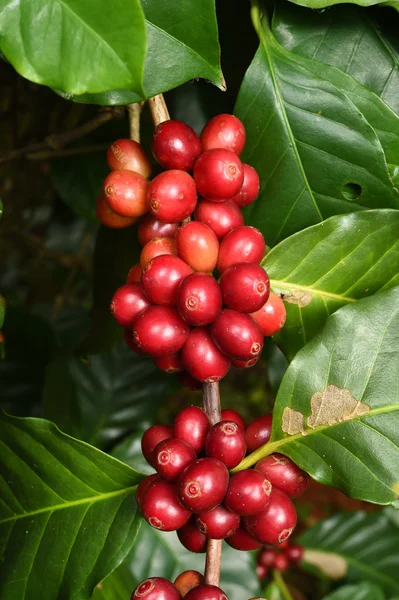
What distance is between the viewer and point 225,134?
0.73 m

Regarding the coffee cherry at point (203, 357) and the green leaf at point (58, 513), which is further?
the green leaf at point (58, 513)

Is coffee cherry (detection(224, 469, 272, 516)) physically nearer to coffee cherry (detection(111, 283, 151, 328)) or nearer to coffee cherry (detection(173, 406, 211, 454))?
coffee cherry (detection(173, 406, 211, 454))

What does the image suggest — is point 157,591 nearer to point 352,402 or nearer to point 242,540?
point 242,540

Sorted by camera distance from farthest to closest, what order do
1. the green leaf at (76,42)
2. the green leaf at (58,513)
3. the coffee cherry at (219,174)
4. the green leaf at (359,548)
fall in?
the green leaf at (359,548)
the green leaf at (58,513)
the coffee cherry at (219,174)
the green leaf at (76,42)

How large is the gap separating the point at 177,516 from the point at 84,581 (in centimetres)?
21

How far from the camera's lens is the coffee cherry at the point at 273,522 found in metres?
0.66

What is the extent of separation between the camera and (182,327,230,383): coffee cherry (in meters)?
0.66

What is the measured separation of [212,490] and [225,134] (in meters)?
0.41

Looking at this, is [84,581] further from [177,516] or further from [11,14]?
[11,14]

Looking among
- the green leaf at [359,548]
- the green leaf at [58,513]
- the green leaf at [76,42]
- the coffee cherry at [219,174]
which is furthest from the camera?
the green leaf at [359,548]

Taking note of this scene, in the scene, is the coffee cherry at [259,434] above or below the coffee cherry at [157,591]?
above

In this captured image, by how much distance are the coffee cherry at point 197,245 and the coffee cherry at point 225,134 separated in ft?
0.35

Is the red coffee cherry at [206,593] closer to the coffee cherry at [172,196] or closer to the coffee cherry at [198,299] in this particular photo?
the coffee cherry at [198,299]

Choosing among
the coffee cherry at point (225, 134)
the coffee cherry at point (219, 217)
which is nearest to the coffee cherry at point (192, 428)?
the coffee cherry at point (219, 217)
